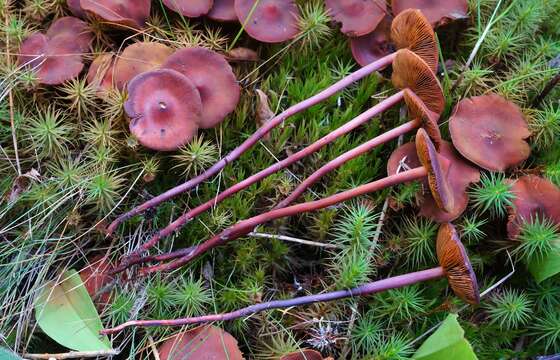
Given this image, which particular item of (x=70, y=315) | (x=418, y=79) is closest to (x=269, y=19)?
(x=418, y=79)

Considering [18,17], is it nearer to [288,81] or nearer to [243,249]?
[288,81]

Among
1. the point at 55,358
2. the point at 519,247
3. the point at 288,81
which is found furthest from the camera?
the point at 288,81

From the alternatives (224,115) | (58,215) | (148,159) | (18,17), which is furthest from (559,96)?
(18,17)

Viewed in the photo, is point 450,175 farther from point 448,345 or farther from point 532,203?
point 448,345

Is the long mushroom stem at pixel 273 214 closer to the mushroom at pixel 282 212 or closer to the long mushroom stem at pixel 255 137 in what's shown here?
the mushroom at pixel 282 212

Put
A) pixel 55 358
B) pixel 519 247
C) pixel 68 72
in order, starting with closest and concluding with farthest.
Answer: pixel 55 358, pixel 519 247, pixel 68 72

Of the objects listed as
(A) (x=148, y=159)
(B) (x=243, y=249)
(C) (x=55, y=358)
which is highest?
(A) (x=148, y=159)
